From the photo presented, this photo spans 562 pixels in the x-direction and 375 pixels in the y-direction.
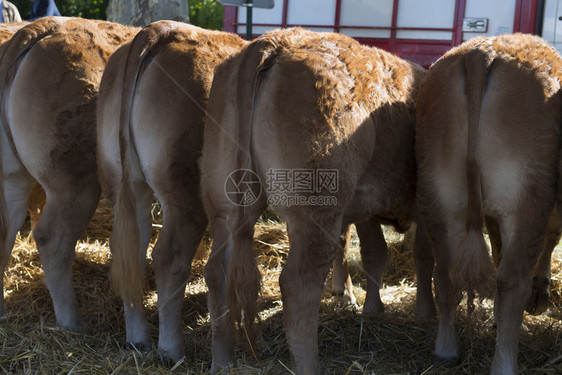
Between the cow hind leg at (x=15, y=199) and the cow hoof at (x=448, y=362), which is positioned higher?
the cow hind leg at (x=15, y=199)

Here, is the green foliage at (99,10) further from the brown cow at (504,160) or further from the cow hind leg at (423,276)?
the brown cow at (504,160)

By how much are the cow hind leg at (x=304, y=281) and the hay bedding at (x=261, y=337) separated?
0.18 metres

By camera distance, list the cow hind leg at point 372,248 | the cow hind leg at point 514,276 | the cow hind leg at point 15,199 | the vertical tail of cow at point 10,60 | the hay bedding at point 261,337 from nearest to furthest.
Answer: the cow hind leg at point 514,276 < the hay bedding at point 261,337 < the vertical tail of cow at point 10,60 < the cow hind leg at point 15,199 < the cow hind leg at point 372,248

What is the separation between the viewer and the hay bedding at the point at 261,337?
3268 mm

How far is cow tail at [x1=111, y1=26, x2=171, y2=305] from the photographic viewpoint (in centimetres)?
329

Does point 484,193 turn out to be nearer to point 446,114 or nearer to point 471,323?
point 446,114

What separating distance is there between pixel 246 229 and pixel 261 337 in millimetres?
918

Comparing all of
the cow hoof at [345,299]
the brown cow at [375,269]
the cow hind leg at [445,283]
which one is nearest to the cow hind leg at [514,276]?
the cow hind leg at [445,283]

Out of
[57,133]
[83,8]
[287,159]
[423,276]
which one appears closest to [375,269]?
[423,276]

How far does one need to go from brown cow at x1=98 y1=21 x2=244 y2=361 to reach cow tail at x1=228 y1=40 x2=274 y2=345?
52 centimetres

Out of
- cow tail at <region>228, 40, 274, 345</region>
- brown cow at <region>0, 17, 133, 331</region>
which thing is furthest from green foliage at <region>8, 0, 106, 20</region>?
cow tail at <region>228, 40, 274, 345</region>

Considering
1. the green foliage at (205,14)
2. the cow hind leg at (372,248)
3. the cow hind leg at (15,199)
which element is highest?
the green foliage at (205,14)

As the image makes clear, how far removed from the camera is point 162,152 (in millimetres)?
3383

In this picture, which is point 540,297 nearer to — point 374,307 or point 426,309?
point 426,309
